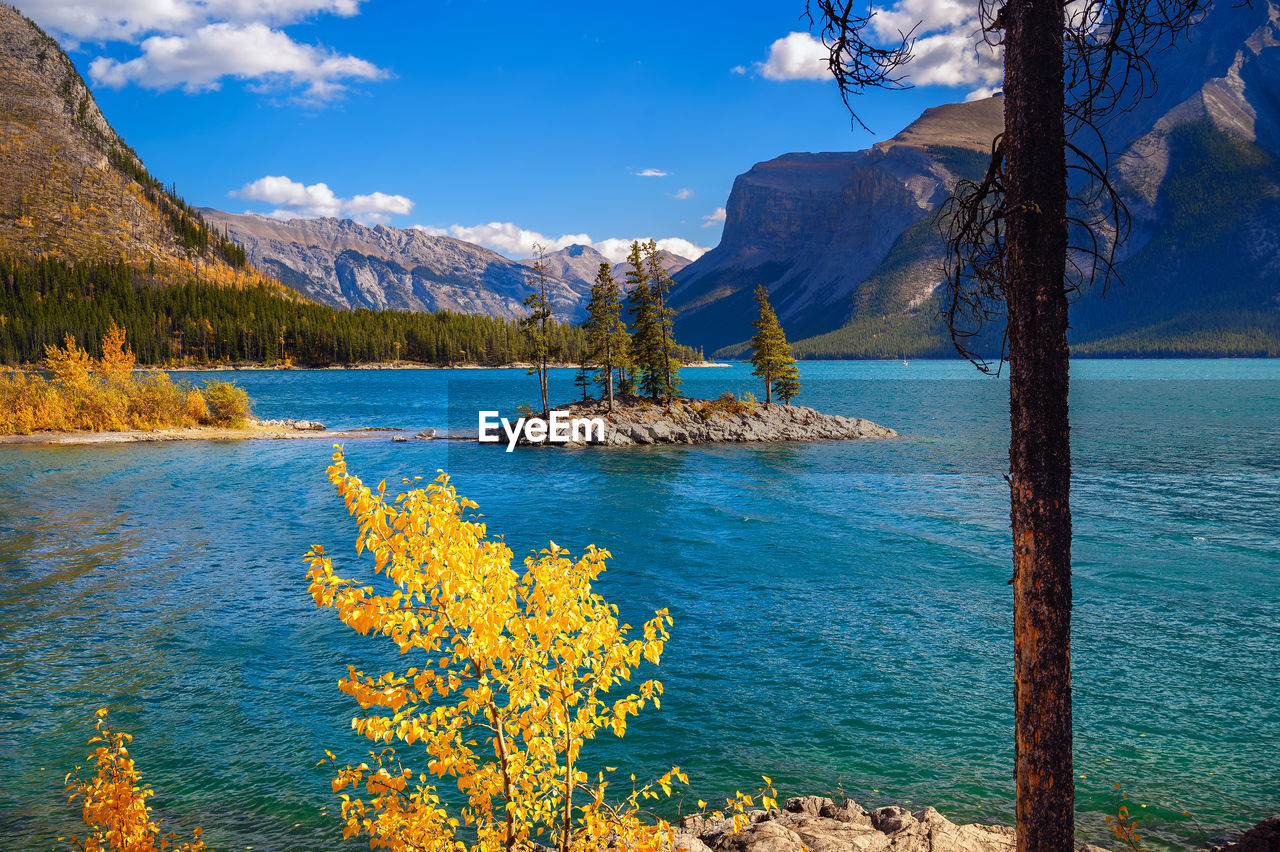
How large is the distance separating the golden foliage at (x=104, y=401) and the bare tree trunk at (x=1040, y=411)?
67.1m

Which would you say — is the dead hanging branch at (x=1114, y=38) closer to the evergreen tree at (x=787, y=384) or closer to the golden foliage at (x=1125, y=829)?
the golden foliage at (x=1125, y=829)

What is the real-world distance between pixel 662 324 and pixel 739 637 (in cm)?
5180

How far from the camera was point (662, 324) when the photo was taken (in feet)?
220

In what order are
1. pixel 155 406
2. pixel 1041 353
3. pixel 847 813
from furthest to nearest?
1. pixel 155 406
2. pixel 847 813
3. pixel 1041 353

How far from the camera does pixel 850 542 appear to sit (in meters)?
27.8

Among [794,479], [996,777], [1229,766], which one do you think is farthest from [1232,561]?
[794,479]

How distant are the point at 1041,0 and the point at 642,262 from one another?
63624mm

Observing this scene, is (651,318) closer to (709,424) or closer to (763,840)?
(709,424)

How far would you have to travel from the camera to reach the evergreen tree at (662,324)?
64.7 meters

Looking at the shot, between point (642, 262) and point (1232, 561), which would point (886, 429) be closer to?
point (642, 262)

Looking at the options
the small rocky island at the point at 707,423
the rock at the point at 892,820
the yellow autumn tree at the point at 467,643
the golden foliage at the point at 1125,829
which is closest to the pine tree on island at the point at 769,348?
the small rocky island at the point at 707,423

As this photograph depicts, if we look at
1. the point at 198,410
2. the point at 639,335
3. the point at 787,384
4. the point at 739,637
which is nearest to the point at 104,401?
the point at 198,410

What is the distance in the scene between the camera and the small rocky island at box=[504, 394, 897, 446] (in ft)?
206

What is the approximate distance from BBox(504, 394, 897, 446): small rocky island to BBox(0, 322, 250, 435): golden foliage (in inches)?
1086
